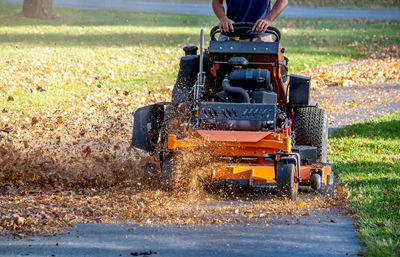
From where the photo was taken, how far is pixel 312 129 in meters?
7.95

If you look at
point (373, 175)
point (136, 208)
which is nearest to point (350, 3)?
point (373, 175)

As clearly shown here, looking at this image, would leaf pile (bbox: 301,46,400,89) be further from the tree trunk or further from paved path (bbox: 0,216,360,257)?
the tree trunk

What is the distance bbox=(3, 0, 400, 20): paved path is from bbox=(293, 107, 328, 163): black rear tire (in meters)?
19.8

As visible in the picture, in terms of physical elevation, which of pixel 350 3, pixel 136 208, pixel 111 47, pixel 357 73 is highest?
pixel 350 3

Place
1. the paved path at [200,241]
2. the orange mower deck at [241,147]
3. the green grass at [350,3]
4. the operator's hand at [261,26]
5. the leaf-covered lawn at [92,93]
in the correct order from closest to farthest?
the paved path at [200,241] < the leaf-covered lawn at [92,93] < the orange mower deck at [241,147] < the operator's hand at [261,26] < the green grass at [350,3]

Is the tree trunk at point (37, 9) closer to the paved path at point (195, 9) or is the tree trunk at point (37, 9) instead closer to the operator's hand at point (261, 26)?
the paved path at point (195, 9)

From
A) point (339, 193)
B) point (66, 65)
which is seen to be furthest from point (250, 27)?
point (66, 65)

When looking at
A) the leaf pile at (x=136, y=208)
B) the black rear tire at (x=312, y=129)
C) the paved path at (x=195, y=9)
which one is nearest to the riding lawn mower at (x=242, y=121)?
the black rear tire at (x=312, y=129)

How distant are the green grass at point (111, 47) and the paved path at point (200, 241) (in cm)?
565

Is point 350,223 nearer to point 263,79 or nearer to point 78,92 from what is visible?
point 263,79

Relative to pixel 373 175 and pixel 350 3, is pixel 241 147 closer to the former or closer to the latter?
pixel 373 175

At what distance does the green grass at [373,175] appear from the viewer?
227 inches

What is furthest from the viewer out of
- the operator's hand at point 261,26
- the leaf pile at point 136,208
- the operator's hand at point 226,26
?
the operator's hand at point 226,26

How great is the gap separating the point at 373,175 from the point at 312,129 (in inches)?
33.5
